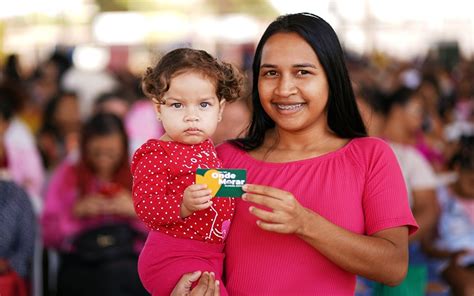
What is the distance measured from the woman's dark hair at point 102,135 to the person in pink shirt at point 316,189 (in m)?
2.89

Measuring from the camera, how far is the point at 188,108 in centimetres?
284

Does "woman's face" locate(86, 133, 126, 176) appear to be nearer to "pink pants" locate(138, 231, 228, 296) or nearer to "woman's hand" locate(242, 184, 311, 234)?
"pink pants" locate(138, 231, 228, 296)

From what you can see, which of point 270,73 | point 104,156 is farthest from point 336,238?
point 104,156

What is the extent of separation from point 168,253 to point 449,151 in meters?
6.07

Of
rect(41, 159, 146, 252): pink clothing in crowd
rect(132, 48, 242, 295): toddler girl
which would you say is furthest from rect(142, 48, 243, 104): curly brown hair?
rect(41, 159, 146, 252): pink clothing in crowd

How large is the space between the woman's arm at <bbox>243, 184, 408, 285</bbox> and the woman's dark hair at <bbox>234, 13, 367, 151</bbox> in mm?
430

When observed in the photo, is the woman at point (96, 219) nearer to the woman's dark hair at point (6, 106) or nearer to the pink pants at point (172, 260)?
the woman's dark hair at point (6, 106)

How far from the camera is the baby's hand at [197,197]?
2666mm

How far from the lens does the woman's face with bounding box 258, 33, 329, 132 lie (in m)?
2.98

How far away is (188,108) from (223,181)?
0.28m

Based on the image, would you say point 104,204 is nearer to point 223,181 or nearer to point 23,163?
point 23,163

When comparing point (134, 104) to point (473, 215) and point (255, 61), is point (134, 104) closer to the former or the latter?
point (473, 215)

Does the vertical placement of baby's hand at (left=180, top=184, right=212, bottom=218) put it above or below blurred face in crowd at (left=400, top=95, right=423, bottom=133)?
above

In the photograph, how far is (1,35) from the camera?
851 inches
